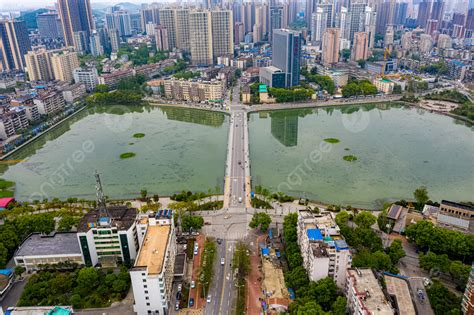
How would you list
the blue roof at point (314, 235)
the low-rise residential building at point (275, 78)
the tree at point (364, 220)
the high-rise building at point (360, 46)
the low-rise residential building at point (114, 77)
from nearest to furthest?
1. the blue roof at point (314, 235)
2. the tree at point (364, 220)
3. the low-rise residential building at point (275, 78)
4. the low-rise residential building at point (114, 77)
5. the high-rise building at point (360, 46)

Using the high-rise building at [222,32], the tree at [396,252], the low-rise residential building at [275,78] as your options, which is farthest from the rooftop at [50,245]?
the high-rise building at [222,32]

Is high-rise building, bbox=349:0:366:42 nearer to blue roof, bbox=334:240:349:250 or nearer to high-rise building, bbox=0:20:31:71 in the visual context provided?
high-rise building, bbox=0:20:31:71

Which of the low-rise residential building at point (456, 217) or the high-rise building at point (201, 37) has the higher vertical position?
the high-rise building at point (201, 37)

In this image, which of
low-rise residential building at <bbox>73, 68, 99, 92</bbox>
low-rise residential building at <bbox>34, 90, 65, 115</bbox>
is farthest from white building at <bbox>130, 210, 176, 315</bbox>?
low-rise residential building at <bbox>73, 68, 99, 92</bbox>

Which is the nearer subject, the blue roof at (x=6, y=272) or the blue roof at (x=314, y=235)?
the blue roof at (x=314, y=235)

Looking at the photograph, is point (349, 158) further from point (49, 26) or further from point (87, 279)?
point (49, 26)

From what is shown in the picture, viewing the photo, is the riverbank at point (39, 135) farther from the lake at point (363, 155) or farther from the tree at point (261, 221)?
the tree at point (261, 221)
